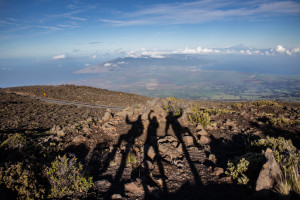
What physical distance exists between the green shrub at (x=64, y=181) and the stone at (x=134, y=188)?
3.07 ft

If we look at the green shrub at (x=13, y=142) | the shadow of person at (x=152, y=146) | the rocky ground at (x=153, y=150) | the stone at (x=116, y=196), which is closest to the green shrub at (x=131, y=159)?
the rocky ground at (x=153, y=150)

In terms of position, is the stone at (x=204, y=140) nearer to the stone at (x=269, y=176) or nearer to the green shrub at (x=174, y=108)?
the green shrub at (x=174, y=108)

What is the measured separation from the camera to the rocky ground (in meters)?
3.96

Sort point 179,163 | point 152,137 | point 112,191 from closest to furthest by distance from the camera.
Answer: point 112,191 < point 179,163 < point 152,137

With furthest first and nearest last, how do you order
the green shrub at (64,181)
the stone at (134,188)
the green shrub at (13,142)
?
the green shrub at (13,142), the stone at (134,188), the green shrub at (64,181)

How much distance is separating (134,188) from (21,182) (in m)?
2.56

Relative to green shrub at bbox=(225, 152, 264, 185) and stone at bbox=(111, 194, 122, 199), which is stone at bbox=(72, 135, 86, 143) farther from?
green shrub at bbox=(225, 152, 264, 185)

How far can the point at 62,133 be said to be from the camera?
24.8ft

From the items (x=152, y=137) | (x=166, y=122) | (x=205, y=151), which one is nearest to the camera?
(x=205, y=151)

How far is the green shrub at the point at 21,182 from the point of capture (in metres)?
3.43

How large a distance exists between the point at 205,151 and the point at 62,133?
21.2 ft

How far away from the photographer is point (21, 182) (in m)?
3.57

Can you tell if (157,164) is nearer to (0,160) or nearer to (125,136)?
(125,136)

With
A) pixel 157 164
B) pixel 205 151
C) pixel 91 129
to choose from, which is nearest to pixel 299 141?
pixel 205 151
